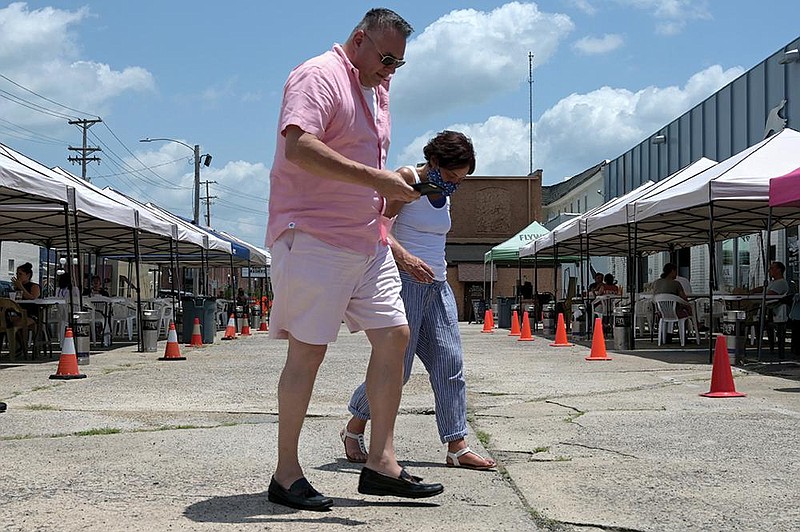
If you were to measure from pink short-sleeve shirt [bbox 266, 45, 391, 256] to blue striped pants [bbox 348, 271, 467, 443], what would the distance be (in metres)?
1.07

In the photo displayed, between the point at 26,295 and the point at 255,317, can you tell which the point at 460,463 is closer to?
the point at 26,295

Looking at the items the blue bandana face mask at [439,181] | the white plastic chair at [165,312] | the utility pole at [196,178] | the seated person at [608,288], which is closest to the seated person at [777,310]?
the seated person at [608,288]

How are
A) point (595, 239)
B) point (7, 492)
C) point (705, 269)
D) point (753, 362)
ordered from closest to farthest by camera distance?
point (7, 492) < point (753, 362) < point (595, 239) < point (705, 269)

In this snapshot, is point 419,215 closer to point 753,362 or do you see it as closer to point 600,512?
point 600,512

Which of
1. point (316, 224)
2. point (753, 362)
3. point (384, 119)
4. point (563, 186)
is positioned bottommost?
point (753, 362)

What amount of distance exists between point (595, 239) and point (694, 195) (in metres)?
12.0

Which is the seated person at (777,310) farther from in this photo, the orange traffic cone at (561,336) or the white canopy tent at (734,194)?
the orange traffic cone at (561,336)

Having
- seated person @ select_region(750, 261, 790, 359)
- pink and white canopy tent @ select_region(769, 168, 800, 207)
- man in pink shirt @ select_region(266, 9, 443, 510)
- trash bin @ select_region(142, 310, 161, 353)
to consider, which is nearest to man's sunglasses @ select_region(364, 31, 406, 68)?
man in pink shirt @ select_region(266, 9, 443, 510)

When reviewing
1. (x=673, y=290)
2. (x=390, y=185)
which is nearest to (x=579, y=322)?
(x=673, y=290)

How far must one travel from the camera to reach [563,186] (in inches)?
3152

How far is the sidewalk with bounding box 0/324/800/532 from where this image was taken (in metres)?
4.10

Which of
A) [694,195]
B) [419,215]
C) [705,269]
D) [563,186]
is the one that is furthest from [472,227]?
[419,215]

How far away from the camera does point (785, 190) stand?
11.7m

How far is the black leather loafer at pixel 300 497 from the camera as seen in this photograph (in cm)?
412
